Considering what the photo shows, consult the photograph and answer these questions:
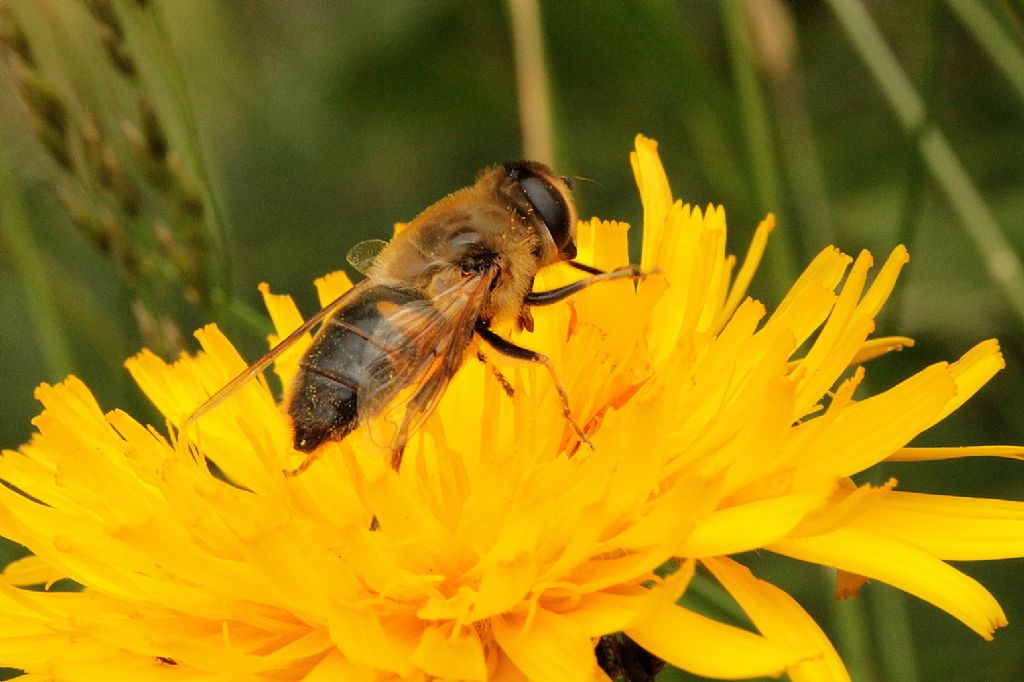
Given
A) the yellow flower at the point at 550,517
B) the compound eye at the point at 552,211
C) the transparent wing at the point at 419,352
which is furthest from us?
the compound eye at the point at 552,211

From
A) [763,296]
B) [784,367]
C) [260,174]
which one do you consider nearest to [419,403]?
[784,367]

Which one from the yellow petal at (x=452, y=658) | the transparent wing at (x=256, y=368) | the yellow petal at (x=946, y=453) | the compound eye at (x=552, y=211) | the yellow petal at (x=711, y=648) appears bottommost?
the yellow petal at (x=711, y=648)

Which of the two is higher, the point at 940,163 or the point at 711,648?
the point at 940,163

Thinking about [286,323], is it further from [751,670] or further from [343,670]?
[751,670]

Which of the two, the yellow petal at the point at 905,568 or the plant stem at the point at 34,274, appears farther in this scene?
the plant stem at the point at 34,274

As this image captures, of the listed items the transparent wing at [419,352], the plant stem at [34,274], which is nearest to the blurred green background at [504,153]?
the plant stem at [34,274]

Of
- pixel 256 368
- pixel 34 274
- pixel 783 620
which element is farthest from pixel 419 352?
pixel 34 274

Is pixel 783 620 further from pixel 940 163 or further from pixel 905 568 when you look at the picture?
pixel 940 163

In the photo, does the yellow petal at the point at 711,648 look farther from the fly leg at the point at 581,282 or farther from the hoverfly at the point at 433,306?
the fly leg at the point at 581,282
